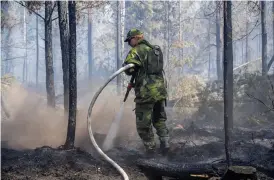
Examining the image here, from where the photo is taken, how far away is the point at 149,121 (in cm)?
520

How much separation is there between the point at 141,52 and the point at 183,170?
2307 millimetres

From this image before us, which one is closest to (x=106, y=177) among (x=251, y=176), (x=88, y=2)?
(x=251, y=176)

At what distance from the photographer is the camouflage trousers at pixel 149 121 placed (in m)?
5.21

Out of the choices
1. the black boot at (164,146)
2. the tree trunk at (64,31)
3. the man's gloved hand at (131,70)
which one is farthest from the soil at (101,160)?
the tree trunk at (64,31)

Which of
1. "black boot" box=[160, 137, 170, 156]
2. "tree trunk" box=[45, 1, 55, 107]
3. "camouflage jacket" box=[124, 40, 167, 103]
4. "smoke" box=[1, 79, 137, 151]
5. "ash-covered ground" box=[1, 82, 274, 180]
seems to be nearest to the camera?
"ash-covered ground" box=[1, 82, 274, 180]

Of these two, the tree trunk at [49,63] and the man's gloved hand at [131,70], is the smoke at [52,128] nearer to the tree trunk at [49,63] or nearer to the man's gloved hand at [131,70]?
the tree trunk at [49,63]

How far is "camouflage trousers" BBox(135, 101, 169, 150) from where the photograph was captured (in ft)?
17.1

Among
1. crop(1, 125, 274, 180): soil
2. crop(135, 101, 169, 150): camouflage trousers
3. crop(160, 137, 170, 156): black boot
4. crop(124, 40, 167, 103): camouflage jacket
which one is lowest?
crop(1, 125, 274, 180): soil

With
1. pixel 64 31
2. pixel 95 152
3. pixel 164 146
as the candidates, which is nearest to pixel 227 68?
pixel 164 146

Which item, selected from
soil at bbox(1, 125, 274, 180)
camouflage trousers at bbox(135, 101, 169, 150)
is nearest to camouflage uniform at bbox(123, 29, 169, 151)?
camouflage trousers at bbox(135, 101, 169, 150)

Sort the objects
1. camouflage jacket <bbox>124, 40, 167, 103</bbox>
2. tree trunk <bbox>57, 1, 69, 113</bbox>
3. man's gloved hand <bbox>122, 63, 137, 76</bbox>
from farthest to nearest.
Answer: tree trunk <bbox>57, 1, 69, 113</bbox> < camouflage jacket <bbox>124, 40, 167, 103</bbox> < man's gloved hand <bbox>122, 63, 137, 76</bbox>

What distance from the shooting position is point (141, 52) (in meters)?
5.20

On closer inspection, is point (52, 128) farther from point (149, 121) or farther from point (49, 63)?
point (149, 121)

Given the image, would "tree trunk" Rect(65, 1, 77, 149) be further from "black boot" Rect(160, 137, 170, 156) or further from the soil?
"black boot" Rect(160, 137, 170, 156)
